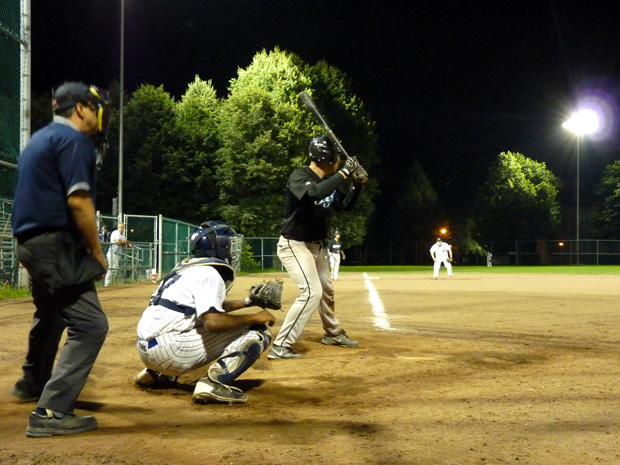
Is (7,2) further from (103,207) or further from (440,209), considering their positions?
(440,209)

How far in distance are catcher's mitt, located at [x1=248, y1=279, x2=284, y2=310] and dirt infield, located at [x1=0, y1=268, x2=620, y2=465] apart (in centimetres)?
68

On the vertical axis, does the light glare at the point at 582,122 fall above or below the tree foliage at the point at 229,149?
above

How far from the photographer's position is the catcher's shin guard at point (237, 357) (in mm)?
4438

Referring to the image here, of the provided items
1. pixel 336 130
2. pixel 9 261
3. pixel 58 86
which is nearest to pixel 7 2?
pixel 9 261

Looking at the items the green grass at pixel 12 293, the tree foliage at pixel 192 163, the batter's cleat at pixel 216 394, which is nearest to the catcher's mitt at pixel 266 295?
the batter's cleat at pixel 216 394

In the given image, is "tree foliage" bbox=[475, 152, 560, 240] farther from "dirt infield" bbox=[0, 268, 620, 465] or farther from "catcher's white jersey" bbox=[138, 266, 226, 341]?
"catcher's white jersey" bbox=[138, 266, 226, 341]

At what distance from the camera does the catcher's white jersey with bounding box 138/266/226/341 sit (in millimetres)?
4164

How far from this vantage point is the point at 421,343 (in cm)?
718

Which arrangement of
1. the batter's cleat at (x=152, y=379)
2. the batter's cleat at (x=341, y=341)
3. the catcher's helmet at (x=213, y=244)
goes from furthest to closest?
the batter's cleat at (x=341, y=341), the batter's cleat at (x=152, y=379), the catcher's helmet at (x=213, y=244)

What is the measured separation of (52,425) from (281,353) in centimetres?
289

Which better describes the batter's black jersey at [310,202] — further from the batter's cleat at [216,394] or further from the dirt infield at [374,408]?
the batter's cleat at [216,394]

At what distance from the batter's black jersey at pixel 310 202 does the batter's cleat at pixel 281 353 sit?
1107 millimetres

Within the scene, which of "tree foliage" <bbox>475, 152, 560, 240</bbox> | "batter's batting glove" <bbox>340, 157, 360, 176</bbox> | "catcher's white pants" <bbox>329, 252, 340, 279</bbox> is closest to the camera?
"batter's batting glove" <bbox>340, 157, 360, 176</bbox>

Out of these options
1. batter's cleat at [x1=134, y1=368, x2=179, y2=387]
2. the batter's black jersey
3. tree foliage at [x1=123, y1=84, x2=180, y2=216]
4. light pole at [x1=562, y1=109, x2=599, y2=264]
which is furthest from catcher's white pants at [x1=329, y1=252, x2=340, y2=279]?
light pole at [x1=562, y1=109, x2=599, y2=264]
